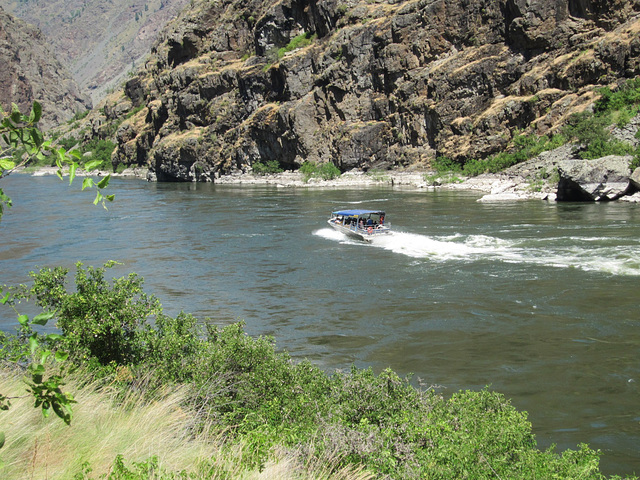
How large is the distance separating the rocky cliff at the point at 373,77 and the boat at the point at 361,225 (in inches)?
1706

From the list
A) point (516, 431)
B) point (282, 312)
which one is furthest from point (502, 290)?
point (516, 431)

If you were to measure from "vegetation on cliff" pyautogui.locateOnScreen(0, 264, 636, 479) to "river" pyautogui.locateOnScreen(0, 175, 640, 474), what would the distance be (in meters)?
2.94

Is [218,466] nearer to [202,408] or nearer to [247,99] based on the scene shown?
[202,408]

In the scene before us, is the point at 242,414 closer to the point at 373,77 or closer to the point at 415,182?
the point at 415,182

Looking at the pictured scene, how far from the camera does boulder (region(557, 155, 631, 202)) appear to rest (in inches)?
1895

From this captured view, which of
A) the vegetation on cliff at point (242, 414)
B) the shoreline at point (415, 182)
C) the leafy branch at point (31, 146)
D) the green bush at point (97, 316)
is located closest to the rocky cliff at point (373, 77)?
the shoreline at point (415, 182)

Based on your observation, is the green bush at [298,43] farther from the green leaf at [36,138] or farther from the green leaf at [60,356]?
the green leaf at [60,356]

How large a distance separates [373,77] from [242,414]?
9518 cm

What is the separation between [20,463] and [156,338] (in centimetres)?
539

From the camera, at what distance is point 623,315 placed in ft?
61.8

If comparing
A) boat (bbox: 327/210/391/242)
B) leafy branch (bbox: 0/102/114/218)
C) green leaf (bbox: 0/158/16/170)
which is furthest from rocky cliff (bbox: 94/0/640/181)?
green leaf (bbox: 0/158/16/170)

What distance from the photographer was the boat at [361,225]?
36250mm

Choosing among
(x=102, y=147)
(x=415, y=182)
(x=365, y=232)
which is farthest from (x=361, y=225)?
(x=102, y=147)

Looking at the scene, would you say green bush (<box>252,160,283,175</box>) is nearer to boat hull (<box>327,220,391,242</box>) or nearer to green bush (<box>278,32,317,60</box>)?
green bush (<box>278,32,317,60</box>)
